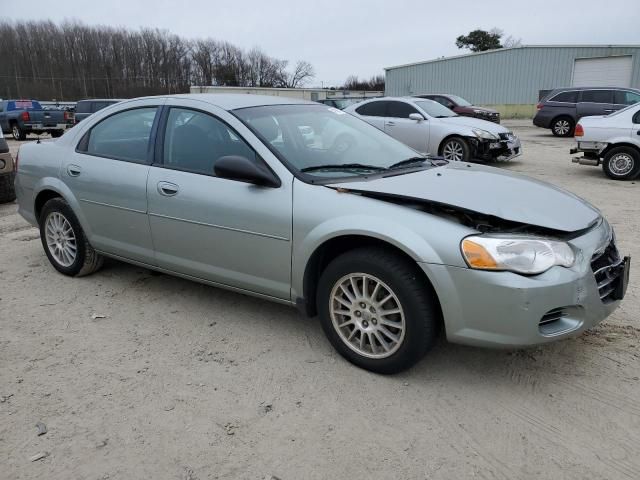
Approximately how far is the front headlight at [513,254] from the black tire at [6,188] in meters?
7.97

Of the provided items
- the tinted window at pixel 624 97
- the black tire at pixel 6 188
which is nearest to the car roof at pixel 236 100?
the black tire at pixel 6 188

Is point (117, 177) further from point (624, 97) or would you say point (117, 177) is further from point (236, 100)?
point (624, 97)

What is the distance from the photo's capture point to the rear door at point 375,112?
12.0 m

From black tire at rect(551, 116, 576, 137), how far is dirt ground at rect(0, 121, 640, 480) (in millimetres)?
16961

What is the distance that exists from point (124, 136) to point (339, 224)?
2.21 m

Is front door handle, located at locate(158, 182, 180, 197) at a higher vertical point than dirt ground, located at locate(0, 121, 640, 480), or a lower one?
higher

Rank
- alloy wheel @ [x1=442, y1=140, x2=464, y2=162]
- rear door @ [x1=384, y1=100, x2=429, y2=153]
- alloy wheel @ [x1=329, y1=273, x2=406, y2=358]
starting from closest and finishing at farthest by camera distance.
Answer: alloy wheel @ [x1=329, y1=273, x2=406, y2=358] < alloy wheel @ [x1=442, y1=140, x2=464, y2=162] < rear door @ [x1=384, y1=100, x2=429, y2=153]

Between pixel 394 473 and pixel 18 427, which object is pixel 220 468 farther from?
pixel 18 427

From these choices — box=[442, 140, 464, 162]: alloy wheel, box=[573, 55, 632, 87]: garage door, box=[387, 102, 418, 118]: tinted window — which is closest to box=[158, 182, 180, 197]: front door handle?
box=[442, 140, 464, 162]: alloy wheel

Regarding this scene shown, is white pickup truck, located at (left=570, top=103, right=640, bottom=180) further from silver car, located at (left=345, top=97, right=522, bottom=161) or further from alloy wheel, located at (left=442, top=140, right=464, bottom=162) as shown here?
alloy wheel, located at (left=442, top=140, right=464, bottom=162)

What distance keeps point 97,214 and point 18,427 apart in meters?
2.00

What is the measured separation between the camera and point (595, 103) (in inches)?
705

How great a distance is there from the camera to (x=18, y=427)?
2682 millimetres

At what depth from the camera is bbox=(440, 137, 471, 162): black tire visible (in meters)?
11.0
